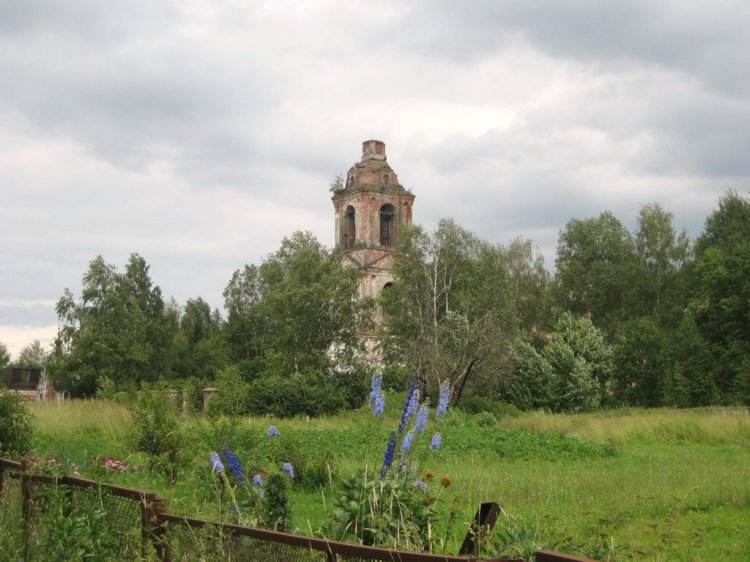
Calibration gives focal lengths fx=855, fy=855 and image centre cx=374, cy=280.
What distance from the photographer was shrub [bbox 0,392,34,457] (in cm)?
1203

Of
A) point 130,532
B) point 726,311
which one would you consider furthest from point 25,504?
point 726,311

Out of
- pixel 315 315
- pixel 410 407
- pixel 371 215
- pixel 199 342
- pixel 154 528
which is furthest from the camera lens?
pixel 199 342

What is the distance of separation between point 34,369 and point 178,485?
1901 inches

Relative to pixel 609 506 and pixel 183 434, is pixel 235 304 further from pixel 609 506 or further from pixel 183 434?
pixel 609 506

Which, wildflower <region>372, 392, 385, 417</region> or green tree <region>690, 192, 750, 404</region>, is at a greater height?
green tree <region>690, 192, 750, 404</region>

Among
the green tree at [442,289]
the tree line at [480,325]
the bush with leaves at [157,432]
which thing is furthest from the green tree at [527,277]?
the bush with leaves at [157,432]

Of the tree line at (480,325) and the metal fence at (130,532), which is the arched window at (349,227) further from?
the metal fence at (130,532)

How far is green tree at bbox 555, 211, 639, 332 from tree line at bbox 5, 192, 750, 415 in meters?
0.10

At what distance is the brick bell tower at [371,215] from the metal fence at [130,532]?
150ft

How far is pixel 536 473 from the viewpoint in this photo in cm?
1334

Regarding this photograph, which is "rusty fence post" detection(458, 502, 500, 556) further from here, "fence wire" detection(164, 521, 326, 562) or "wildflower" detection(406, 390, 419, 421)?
"wildflower" detection(406, 390, 419, 421)

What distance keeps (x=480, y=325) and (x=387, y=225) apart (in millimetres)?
17652

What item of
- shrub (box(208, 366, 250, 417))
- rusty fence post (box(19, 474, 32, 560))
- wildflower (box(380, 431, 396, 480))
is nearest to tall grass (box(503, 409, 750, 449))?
shrub (box(208, 366, 250, 417))

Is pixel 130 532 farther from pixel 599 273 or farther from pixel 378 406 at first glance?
pixel 599 273
